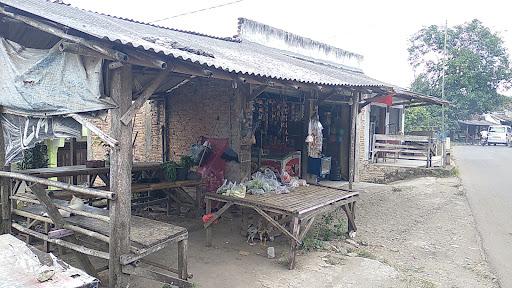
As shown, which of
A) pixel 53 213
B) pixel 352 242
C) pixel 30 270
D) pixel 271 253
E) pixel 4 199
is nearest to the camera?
pixel 30 270

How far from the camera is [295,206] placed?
19.0ft

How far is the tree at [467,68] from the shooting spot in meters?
29.0

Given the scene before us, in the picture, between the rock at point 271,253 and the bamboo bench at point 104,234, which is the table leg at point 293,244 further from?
the bamboo bench at point 104,234

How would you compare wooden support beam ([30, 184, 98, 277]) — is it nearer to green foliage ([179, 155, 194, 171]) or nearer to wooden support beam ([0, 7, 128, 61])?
wooden support beam ([0, 7, 128, 61])

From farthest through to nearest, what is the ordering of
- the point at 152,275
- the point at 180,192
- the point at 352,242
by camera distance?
the point at 180,192 → the point at 352,242 → the point at 152,275

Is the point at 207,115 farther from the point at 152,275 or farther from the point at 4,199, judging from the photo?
the point at 152,275

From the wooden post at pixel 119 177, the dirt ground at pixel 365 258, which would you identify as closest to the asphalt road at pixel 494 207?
the dirt ground at pixel 365 258

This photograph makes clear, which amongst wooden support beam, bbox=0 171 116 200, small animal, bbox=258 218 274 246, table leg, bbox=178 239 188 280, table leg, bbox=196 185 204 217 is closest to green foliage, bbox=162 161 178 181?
table leg, bbox=196 185 204 217

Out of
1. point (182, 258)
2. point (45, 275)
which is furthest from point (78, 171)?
point (45, 275)

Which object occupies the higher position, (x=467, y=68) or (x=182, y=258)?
(x=467, y=68)

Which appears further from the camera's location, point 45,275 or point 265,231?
point 265,231

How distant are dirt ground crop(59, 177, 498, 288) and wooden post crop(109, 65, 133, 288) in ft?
3.07

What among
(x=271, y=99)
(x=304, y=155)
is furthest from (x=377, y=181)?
(x=271, y=99)

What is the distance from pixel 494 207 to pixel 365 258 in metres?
5.76
